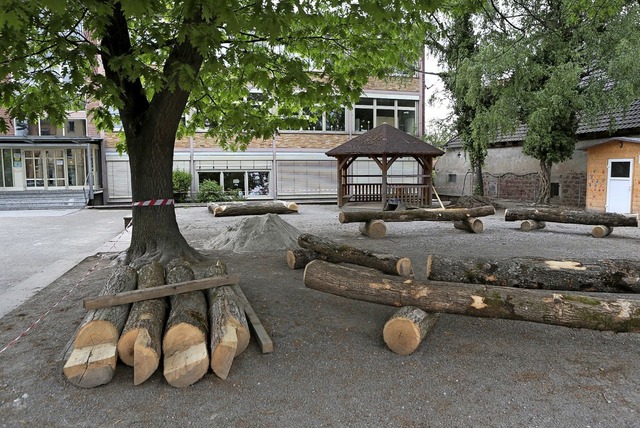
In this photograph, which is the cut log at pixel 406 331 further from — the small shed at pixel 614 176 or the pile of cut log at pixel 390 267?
the small shed at pixel 614 176

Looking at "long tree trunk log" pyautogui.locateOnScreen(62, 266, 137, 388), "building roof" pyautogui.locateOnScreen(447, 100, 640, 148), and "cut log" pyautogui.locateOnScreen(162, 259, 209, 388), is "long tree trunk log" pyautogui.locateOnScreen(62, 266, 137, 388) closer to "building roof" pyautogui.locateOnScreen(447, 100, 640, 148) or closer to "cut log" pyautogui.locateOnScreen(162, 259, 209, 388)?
"cut log" pyautogui.locateOnScreen(162, 259, 209, 388)

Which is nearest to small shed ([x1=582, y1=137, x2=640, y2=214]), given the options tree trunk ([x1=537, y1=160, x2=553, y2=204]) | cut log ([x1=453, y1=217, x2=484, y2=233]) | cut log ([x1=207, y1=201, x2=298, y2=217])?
tree trunk ([x1=537, y1=160, x2=553, y2=204])

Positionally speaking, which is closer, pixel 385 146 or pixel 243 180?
pixel 385 146

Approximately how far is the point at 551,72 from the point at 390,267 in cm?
1309

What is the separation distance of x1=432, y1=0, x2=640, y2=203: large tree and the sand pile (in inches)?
361

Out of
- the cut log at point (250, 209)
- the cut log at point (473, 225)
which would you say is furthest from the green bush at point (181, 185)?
the cut log at point (473, 225)

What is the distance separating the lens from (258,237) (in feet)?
31.5

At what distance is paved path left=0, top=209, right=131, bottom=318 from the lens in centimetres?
721

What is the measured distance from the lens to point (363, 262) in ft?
22.0

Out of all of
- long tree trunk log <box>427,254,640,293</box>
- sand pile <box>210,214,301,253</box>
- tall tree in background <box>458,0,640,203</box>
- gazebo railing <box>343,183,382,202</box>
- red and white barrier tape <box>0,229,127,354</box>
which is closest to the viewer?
red and white barrier tape <box>0,229,127,354</box>

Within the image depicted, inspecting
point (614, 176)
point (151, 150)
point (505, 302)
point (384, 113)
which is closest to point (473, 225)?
point (614, 176)

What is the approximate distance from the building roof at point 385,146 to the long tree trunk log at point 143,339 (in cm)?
1516

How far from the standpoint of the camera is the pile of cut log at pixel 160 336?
358cm

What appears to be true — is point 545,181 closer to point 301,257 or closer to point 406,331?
point 301,257
